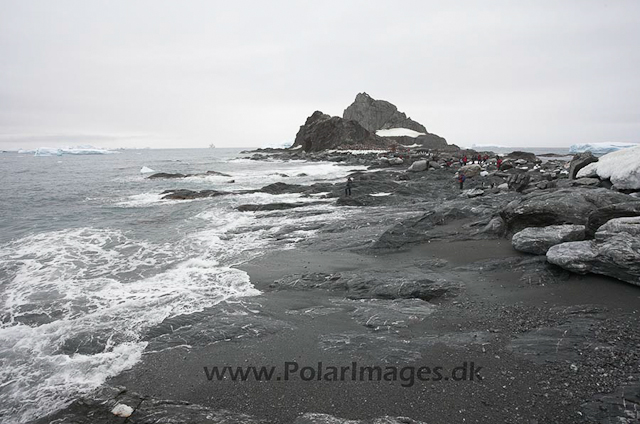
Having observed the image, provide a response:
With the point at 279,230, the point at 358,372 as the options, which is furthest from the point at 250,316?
the point at 279,230

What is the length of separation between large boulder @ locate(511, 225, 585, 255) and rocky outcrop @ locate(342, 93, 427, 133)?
5209 inches

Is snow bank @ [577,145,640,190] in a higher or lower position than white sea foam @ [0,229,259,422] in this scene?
higher

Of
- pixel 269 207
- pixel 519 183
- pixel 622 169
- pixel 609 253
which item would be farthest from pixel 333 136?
pixel 609 253

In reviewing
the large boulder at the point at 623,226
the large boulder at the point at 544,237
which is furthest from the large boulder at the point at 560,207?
the large boulder at the point at 623,226

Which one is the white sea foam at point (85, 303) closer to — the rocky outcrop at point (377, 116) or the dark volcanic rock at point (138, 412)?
the dark volcanic rock at point (138, 412)

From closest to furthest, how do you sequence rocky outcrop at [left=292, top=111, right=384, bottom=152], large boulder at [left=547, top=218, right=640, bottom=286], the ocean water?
the ocean water, large boulder at [left=547, top=218, right=640, bottom=286], rocky outcrop at [left=292, top=111, right=384, bottom=152]

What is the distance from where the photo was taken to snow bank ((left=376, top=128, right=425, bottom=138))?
128 metres

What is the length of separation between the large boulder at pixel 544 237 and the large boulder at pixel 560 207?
71cm

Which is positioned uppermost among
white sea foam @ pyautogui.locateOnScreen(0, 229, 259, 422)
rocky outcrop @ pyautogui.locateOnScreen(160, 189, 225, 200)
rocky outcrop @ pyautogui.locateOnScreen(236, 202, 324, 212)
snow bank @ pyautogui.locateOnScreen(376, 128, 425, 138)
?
snow bank @ pyautogui.locateOnScreen(376, 128, 425, 138)

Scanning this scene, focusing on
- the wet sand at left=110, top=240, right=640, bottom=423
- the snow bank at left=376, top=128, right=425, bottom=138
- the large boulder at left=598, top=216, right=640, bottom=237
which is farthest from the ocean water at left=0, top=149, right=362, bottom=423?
the snow bank at left=376, top=128, right=425, bottom=138

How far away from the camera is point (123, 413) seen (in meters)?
4.84

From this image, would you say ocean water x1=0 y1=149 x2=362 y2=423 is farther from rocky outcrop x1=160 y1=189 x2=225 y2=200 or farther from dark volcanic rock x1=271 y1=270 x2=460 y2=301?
rocky outcrop x1=160 y1=189 x2=225 y2=200

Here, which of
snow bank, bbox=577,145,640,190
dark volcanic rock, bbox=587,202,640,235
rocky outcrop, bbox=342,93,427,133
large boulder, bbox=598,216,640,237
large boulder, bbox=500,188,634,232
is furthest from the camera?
rocky outcrop, bbox=342,93,427,133

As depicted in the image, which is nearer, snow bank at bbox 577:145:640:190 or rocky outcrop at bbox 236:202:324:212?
snow bank at bbox 577:145:640:190
